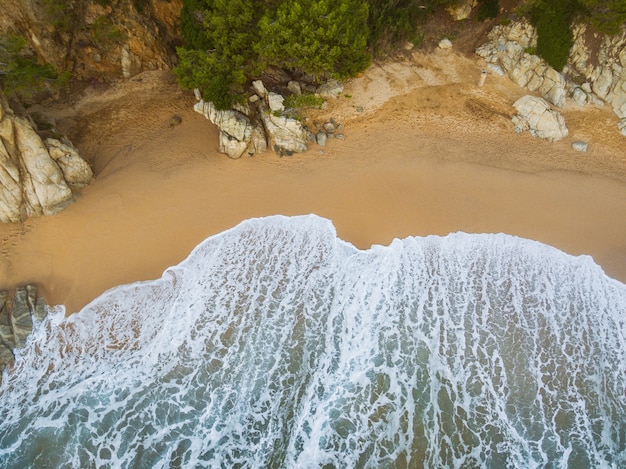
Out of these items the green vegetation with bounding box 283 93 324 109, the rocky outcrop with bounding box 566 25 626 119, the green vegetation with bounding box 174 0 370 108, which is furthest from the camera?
the rocky outcrop with bounding box 566 25 626 119

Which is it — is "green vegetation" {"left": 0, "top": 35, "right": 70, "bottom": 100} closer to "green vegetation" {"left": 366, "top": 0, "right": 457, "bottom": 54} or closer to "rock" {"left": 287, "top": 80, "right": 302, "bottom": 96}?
"rock" {"left": 287, "top": 80, "right": 302, "bottom": 96}

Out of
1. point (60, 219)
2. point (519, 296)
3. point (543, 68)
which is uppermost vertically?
point (543, 68)

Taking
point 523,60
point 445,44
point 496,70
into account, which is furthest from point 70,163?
point 523,60

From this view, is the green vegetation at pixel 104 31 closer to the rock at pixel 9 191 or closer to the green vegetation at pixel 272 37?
the green vegetation at pixel 272 37

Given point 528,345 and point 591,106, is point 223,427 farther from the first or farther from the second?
point 591,106

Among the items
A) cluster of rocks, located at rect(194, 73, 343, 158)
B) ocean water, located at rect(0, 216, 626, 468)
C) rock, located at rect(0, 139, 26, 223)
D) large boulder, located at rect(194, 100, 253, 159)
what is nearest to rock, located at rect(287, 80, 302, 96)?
cluster of rocks, located at rect(194, 73, 343, 158)

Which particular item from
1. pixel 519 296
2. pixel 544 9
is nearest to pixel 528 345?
pixel 519 296
